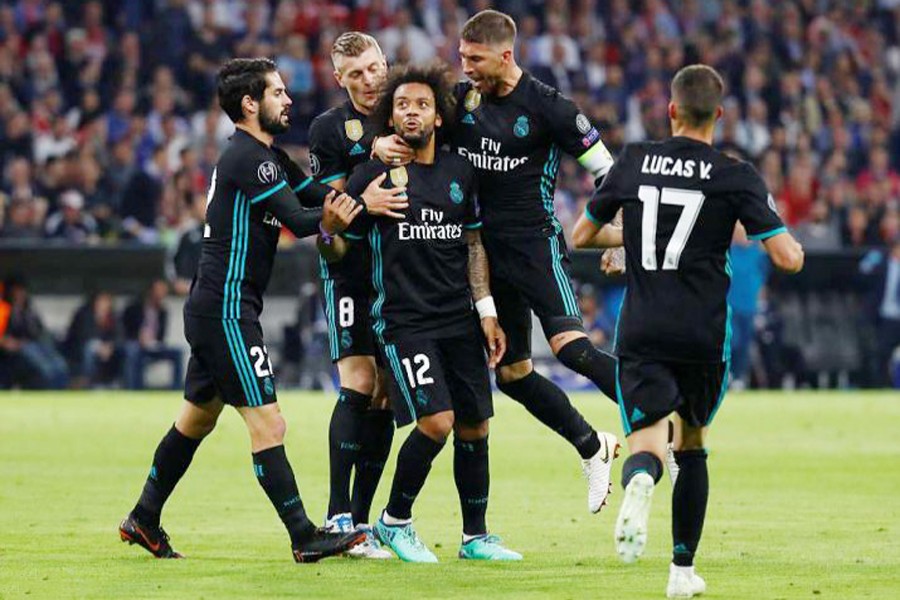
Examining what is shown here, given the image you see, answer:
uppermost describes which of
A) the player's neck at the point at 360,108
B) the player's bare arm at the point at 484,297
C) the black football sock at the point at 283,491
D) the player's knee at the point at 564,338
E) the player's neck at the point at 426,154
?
the player's neck at the point at 360,108

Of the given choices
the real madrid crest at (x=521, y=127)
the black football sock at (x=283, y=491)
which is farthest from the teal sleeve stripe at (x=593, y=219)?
the black football sock at (x=283, y=491)

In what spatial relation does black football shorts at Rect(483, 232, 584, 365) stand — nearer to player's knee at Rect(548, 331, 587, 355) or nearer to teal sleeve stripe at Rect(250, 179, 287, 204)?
player's knee at Rect(548, 331, 587, 355)

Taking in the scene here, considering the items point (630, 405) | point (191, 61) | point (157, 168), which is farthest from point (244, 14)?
point (630, 405)

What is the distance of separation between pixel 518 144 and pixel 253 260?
160cm

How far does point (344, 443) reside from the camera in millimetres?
9602

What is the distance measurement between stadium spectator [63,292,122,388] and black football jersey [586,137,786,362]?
14663 millimetres

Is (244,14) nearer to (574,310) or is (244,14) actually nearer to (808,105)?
(808,105)

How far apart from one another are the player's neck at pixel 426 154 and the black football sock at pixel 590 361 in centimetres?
130

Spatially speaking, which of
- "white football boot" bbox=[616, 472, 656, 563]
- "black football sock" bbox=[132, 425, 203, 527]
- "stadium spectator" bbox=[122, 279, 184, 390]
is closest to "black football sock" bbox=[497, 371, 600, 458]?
"black football sock" bbox=[132, 425, 203, 527]

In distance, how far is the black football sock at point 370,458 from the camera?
9750 mm

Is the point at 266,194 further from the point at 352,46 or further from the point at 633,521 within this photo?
the point at 633,521

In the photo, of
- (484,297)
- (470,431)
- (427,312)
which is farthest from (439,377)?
(484,297)

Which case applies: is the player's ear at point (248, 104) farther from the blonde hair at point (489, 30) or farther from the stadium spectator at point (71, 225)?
the stadium spectator at point (71, 225)

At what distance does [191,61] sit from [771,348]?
898 centimetres
